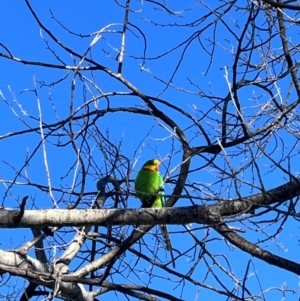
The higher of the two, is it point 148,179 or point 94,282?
point 148,179

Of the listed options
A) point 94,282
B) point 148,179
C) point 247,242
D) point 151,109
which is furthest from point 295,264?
point 148,179

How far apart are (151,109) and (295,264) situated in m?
1.72

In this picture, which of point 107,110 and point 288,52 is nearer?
point 288,52

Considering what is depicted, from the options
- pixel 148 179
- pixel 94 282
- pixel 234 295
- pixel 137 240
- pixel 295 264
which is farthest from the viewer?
pixel 148 179

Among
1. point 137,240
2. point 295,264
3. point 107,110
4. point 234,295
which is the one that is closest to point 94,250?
point 137,240

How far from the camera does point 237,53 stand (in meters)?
3.87

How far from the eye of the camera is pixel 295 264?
10.8 ft

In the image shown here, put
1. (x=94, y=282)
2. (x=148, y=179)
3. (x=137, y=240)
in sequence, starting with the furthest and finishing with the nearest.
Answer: (x=148, y=179) < (x=137, y=240) < (x=94, y=282)

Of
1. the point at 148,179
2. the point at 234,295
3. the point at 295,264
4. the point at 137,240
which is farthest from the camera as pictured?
the point at 148,179

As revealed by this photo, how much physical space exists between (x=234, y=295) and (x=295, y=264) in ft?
1.42

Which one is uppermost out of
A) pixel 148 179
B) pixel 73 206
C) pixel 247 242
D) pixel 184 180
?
pixel 148 179

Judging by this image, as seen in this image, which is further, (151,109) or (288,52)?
(151,109)

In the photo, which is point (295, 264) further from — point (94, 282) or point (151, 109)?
point (151, 109)

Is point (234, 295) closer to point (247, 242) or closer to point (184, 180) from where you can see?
point (247, 242)
